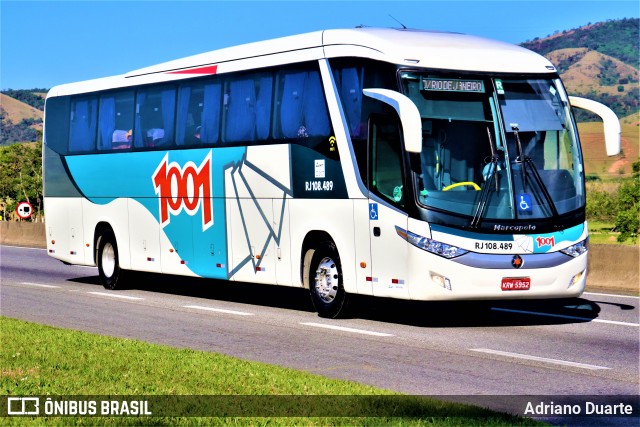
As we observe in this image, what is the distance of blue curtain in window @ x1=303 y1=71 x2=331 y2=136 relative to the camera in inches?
642

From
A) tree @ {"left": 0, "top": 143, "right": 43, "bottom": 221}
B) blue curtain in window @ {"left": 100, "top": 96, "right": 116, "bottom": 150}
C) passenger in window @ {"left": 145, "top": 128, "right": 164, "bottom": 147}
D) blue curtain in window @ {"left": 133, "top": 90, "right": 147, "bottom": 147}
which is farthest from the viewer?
tree @ {"left": 0, "top": 143, "right": 43, "bottom": 221}

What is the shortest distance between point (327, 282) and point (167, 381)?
6.48 m

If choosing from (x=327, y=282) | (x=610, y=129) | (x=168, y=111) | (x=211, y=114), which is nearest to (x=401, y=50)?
(x=610, y=129)

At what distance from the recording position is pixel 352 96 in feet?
51.6

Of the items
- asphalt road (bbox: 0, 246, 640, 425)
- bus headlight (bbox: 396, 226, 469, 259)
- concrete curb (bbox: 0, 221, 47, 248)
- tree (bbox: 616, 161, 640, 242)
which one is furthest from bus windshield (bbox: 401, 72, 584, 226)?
tree (bbox: 616, 161, 640, 242)

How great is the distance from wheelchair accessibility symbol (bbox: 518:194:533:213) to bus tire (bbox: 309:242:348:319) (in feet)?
9.14

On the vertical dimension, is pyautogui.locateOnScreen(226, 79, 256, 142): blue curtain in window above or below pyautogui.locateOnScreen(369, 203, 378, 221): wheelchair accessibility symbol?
above

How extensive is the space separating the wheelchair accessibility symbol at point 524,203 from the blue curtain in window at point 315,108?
2.95 m

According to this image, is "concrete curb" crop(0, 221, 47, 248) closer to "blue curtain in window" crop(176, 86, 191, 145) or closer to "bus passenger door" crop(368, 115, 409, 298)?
"blue curtain in window" crop(176, 86, 191, 145)

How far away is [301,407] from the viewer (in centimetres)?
880

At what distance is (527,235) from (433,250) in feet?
3.95

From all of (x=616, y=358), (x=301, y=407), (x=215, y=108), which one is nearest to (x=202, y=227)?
(x=215, y=108)

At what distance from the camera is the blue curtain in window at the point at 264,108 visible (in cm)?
1777

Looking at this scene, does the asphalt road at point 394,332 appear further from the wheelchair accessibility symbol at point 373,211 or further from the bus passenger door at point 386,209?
the wheelchair accessibility symbol at point 373,211
